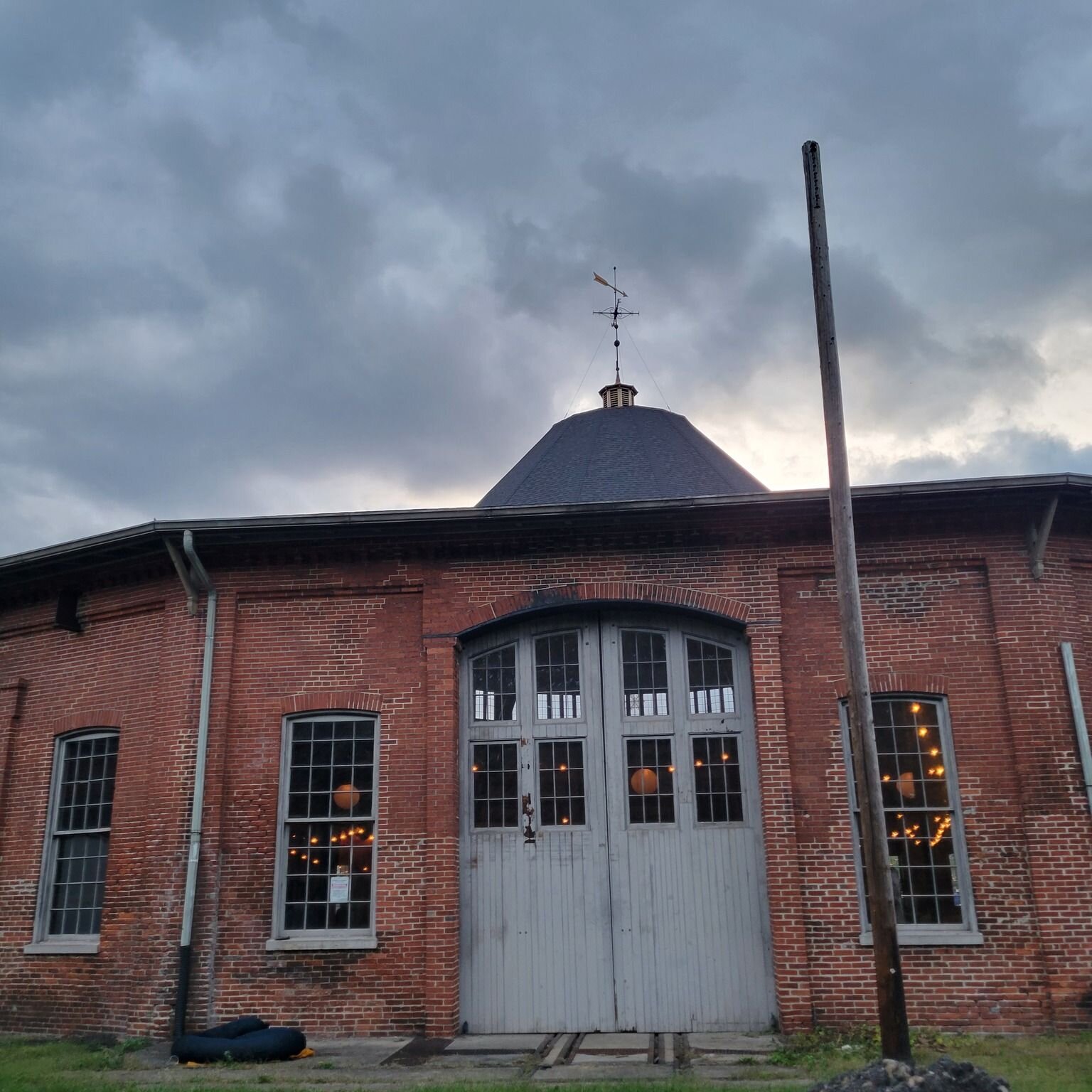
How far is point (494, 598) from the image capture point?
11727 millimetres

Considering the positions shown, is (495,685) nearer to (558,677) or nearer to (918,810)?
(558,677)

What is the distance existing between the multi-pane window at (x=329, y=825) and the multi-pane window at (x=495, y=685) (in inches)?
48.2

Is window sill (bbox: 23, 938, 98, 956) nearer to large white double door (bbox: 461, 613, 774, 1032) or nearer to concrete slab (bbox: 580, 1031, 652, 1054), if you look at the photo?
large white double door (bbox: 461, 613, 774, 1032)

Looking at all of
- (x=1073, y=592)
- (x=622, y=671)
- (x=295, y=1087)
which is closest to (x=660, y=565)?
(x=622, y=671)

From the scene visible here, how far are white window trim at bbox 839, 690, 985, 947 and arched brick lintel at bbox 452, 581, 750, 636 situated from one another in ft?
5.69

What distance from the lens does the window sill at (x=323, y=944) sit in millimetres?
10828

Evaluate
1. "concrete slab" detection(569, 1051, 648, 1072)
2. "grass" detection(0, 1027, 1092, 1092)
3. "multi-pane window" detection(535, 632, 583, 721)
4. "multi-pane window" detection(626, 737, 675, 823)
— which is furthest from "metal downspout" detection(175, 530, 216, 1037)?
"multi-pane window" detection(626, 737, 675, 823)

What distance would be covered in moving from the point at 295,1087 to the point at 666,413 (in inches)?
561

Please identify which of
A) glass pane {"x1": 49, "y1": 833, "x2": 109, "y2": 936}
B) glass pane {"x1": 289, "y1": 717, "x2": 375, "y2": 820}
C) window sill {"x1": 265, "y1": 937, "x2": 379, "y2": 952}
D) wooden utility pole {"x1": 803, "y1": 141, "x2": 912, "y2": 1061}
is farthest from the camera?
glass pane {"x1": 49, "y1": 833, "x2": 109, "y2": 936}

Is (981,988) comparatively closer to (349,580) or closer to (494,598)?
(494,598)

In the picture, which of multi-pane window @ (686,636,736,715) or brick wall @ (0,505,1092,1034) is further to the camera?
multi-pane window @ (686,636,736,715)

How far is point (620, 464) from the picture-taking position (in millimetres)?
17438

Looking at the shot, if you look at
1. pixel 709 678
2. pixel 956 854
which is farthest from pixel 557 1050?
pixel 956 854

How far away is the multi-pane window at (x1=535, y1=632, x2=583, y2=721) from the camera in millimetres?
11641
